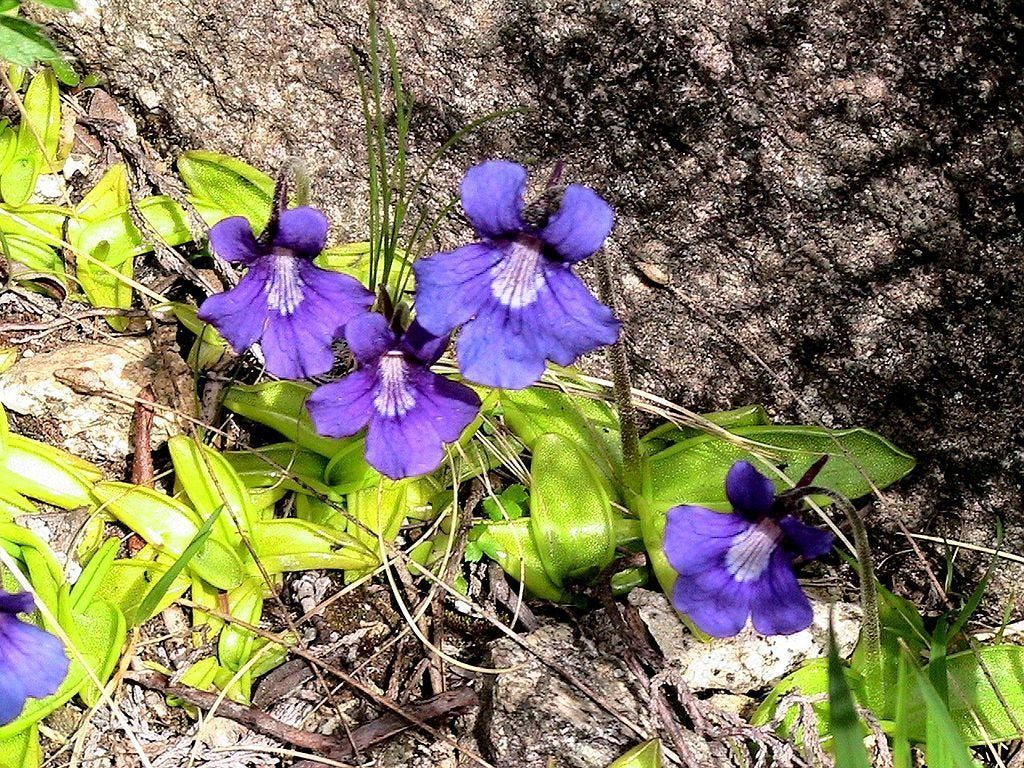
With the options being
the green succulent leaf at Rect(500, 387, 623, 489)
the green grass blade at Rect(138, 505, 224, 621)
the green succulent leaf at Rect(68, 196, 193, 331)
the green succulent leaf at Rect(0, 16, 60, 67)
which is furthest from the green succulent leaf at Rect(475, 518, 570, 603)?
the green succulent leaf at Rect(0, 16, 60, 67)

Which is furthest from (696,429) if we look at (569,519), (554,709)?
(554,709)

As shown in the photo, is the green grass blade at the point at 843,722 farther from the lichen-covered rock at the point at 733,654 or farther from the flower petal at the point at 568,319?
the lichen-covered rock at the point at 733,654

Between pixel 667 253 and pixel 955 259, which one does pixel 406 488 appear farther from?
pixel 955 259

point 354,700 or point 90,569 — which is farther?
point 354,700

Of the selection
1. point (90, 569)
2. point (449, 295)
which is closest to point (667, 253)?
point (449, 295)

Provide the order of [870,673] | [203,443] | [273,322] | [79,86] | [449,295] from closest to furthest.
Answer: [449,295]
[273,322]
[870,673]
[203,443]
[79,86]

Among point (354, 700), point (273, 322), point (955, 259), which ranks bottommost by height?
point (354, 700)

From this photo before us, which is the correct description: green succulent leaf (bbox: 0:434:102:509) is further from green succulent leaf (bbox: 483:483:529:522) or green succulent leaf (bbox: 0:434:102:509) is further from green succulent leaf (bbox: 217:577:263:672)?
green succulent leaf (bbox: 483:483:529:522)
